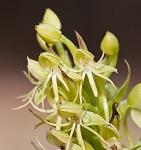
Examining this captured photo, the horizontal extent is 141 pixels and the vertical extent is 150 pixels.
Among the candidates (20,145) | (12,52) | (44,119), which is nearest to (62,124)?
(44,119)

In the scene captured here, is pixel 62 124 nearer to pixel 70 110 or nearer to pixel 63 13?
pixel 70 110

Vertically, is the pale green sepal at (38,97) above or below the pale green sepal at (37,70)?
below

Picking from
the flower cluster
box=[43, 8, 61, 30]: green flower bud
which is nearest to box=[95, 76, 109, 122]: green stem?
the flower cluster

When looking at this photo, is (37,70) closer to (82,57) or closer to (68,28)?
(82,57)

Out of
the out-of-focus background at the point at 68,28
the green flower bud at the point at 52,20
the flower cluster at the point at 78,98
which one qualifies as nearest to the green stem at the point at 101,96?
the flower cluster at the point at 78,98

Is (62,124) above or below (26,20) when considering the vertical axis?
below

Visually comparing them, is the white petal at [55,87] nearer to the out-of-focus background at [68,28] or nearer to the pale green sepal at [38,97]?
the pale green sepal at [38,97]

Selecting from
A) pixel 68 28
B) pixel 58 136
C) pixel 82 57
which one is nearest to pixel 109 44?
pixel 82 57
